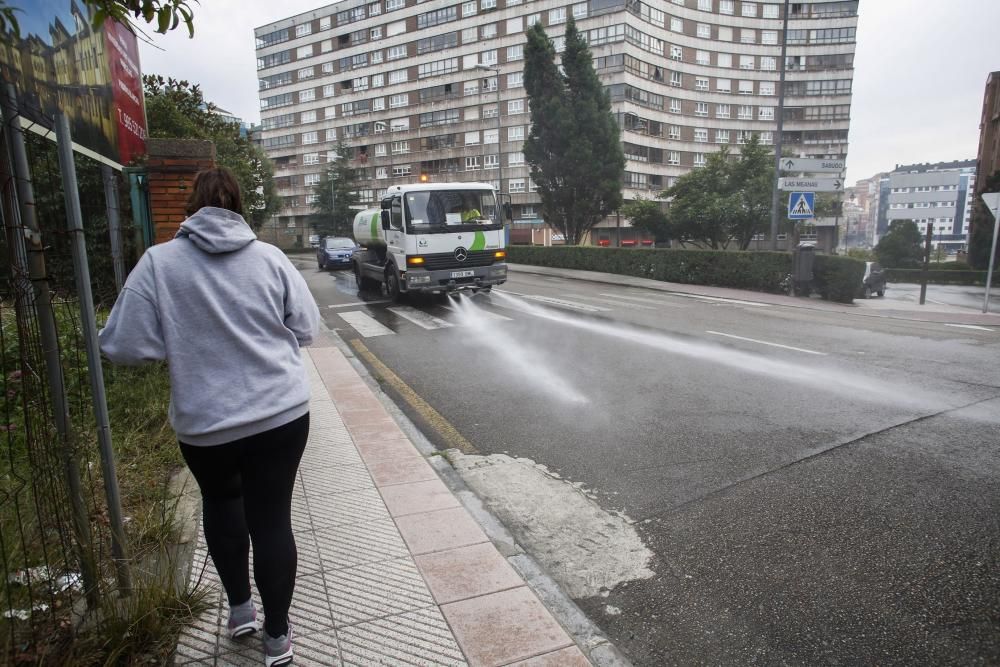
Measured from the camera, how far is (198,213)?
2.13m

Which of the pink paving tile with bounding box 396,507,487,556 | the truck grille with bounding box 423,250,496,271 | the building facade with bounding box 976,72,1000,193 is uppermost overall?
the building facade with bounding box 976,72,1000,193

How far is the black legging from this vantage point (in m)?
2.15

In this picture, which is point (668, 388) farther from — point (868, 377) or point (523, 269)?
point (523, 269)

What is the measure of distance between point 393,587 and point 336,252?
77.9ft

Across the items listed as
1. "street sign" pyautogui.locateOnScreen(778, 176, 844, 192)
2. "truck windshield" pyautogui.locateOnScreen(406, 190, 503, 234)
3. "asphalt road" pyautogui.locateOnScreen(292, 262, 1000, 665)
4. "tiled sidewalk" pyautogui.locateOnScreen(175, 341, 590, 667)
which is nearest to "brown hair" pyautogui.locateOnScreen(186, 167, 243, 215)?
"tiled sidewalk" pyautogui.locateOnScreen(175, 341, 590, 667)

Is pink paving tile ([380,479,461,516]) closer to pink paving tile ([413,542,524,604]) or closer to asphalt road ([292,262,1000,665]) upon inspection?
pink paving tile ([413,542,524,604])

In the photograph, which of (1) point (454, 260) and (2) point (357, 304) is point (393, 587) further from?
(2) point (357, 304)

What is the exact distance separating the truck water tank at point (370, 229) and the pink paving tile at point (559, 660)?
1345 centimetres

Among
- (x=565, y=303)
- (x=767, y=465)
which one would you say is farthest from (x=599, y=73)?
(x=767, y=465)

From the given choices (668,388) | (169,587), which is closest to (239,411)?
(169,587)

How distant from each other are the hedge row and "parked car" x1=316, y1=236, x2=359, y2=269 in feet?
31.9

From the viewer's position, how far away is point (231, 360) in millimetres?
2109

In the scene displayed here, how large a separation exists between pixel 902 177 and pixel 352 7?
139 m

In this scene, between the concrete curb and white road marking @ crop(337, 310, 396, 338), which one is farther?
white road marking @ crop(337, 310, 396, 338)
